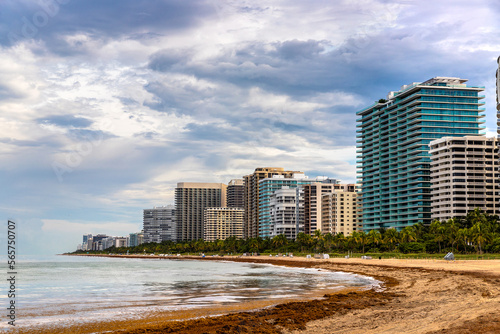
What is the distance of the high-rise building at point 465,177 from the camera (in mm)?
180875

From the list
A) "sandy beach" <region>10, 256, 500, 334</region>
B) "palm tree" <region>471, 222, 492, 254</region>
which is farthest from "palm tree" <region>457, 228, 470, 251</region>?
"sandy beach" <region>10, 256, 500, 334</region>

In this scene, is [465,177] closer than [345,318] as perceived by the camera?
No

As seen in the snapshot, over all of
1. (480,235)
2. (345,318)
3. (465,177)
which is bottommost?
(480,235)

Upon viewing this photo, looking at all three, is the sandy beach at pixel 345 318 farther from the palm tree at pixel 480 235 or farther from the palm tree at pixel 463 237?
the palm tree at pixel 463 237

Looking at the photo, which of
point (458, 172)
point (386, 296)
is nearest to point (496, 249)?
Answer: point (458, 172)

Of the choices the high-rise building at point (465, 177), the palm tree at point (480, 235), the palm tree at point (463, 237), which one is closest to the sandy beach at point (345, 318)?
the palm tree at point (480, 235)

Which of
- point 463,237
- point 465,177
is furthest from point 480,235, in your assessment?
point 465,177

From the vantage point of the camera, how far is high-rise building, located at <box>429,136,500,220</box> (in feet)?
593

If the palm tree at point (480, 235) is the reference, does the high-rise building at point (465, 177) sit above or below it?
above

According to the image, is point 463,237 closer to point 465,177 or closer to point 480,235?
point 480,235

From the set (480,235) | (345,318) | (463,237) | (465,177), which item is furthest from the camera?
(465,177)

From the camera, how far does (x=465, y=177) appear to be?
18212 cm

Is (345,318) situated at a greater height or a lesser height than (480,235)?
greater

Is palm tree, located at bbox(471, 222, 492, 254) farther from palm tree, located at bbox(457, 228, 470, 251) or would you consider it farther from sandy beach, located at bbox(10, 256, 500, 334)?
sandy beach, located at bbox(10, 256, 500, 334)
